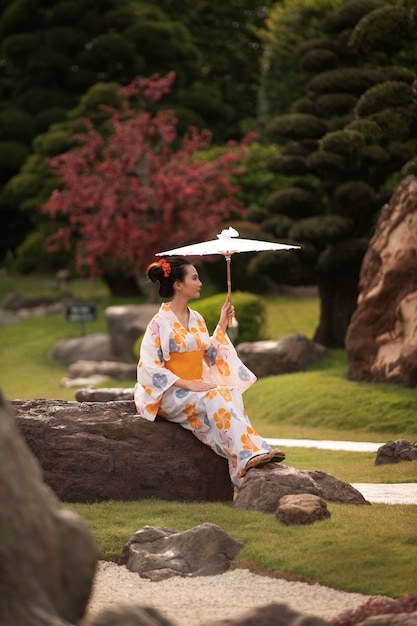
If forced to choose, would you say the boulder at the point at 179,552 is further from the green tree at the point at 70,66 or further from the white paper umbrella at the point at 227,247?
the green tree at the point at 70,66

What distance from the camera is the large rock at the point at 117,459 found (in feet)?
27.3

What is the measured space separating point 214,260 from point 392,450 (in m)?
14.2

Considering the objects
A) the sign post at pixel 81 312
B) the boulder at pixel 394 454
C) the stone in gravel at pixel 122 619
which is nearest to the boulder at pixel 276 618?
the stone in gravel at pixel 122 619

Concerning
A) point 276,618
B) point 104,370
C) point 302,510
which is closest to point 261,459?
point 302,510

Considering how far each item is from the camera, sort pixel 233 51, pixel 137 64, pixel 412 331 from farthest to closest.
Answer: pixel 233 51 < pixel 137 64 < pixel 412 331

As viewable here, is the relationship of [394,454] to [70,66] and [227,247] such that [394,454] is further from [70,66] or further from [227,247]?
[70,66]

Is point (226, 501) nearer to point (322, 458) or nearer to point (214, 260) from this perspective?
point (322, 458)

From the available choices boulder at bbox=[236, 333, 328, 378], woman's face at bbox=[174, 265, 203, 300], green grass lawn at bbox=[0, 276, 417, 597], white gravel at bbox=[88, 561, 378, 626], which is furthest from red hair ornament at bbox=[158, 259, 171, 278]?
boulder at bbox=[236, 333, 328, 378]

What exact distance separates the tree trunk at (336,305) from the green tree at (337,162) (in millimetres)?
16

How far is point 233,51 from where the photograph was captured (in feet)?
116

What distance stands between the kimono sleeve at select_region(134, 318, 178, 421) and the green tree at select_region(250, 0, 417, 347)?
27.1 feet

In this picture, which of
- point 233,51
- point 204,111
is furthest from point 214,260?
point 233,51

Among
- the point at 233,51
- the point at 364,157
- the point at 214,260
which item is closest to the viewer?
the point at 364,157

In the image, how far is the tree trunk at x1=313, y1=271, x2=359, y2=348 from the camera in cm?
1870
